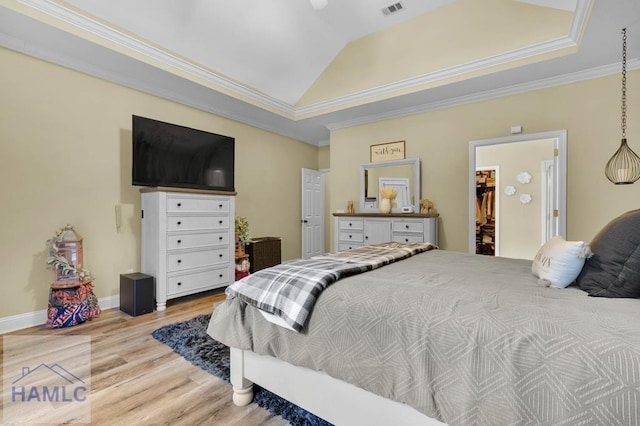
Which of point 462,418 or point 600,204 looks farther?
point 600,204

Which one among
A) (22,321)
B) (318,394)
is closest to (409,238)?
(318,394)

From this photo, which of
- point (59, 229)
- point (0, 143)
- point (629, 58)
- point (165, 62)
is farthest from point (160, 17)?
point (629, 58)

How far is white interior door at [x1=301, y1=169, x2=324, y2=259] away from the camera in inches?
234

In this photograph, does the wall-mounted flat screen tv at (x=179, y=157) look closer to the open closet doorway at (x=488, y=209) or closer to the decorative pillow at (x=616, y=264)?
the decorative pillow at (x=616, y=264)

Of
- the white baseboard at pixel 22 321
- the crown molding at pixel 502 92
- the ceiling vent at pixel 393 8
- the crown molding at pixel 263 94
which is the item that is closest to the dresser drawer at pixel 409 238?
the crown molding at pixel 502 92

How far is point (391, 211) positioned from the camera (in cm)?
448

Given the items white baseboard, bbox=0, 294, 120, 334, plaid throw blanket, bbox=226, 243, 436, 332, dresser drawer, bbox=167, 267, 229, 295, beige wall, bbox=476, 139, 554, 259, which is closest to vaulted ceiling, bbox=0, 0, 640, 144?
beige wall, bbox=476, 139, 554, 259

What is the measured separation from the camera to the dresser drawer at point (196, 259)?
333 cm

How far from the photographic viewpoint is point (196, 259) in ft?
11.6

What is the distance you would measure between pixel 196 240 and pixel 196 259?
0.22m

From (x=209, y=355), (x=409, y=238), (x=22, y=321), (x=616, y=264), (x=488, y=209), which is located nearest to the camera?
(x=616, y=264)

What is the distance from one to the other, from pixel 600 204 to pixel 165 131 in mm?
4809

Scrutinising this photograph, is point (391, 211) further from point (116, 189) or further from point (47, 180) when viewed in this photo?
point (47, 180)

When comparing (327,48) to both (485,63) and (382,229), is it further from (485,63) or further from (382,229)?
(382,229)
